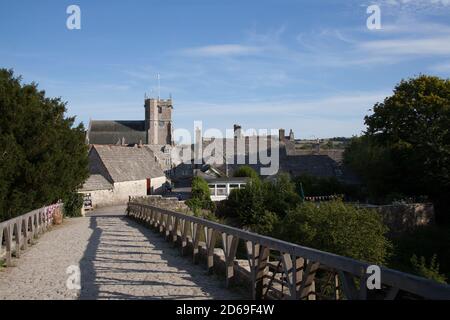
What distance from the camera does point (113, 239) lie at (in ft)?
54.2

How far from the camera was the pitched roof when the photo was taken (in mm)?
51562

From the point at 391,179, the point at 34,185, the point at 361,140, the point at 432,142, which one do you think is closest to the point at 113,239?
the point at 34,185

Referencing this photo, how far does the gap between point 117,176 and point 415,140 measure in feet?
90.8

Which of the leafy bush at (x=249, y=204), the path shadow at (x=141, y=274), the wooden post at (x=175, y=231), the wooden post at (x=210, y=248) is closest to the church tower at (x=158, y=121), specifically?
the leafy bush at (x=249, y=204)

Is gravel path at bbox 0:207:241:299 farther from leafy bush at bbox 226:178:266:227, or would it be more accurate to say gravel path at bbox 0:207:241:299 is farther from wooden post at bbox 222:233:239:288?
leafy bush at bbox 226:178:266:227

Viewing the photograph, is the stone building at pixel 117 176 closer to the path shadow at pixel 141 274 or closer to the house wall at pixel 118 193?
the house wall at pixel 118 193

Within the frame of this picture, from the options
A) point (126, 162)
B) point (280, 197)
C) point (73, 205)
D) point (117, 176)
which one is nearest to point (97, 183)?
point (117, 176)

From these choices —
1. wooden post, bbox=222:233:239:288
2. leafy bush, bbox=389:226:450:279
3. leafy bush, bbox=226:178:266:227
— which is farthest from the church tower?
wooden post, bbox=222:233:239:288

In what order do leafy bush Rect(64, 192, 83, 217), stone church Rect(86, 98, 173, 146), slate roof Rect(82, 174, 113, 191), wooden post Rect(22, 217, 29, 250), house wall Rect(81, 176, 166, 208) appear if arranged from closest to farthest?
1. wooden post Rect(22, 217, 29, 250)
2. leafy bush Rect(64, 192, 83, 217)
3. slate roof Rect(82, 174, 113, 191)
4. house wall Rect(81, 176, 166, 208)
5. stone church Rect(86, 98, 173, 146)

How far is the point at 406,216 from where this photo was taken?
36469mm

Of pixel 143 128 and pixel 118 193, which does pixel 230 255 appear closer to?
pixel 118 193

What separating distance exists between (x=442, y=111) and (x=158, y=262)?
3043cm

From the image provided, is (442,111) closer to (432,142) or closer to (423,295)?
(432,142)

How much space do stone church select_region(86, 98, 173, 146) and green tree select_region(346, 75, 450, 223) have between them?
79.2 m
